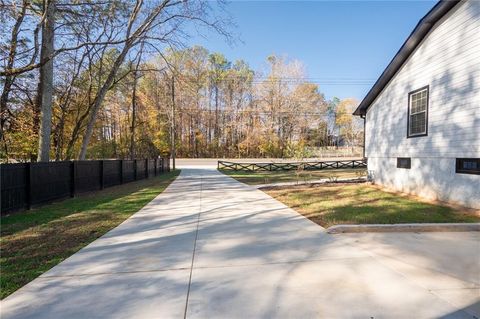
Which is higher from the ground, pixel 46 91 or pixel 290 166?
pixel 46 91

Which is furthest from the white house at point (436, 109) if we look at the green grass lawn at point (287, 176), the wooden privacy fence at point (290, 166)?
the wooden privacy fence at point (290, 166)

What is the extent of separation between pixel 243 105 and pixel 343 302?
178ft

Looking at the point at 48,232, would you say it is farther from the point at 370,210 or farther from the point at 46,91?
the point at 46,91

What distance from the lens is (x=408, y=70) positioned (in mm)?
10922

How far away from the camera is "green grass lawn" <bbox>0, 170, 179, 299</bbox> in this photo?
403cm

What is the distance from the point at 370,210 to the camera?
7852 millimetres

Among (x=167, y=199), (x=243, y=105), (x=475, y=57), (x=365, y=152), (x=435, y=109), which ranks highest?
(x=243, y=105)

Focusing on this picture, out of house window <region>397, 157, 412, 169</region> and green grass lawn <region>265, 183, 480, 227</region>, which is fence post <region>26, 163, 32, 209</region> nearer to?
green grass lawn <region>265, 183, 480, 227</region>

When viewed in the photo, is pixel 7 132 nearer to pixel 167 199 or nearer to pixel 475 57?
pixel 167 199

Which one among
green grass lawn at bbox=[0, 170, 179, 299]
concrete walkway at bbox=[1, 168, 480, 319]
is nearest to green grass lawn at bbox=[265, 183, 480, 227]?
concrete walkway at bbox=[1, 168, 480, 319]

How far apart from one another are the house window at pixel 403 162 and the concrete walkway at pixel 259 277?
571 cm

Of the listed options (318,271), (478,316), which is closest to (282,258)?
(318,271)

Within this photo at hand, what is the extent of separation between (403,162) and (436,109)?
253 centimetres

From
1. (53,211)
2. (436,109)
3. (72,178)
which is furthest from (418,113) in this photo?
(72,178)
